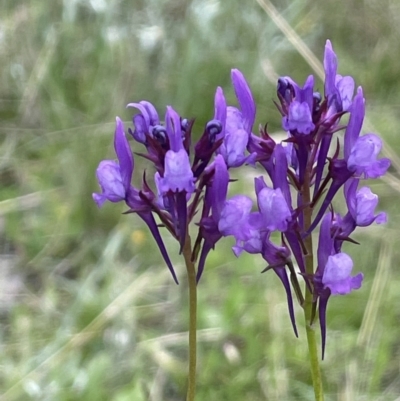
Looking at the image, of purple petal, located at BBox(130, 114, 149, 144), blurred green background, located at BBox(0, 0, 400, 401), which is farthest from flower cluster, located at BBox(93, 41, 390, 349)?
blurred green background, located at BBox(0, 0, 400, 401)

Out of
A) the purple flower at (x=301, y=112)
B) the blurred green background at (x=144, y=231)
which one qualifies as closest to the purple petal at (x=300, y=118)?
the purple flower at (x=301, y=112)

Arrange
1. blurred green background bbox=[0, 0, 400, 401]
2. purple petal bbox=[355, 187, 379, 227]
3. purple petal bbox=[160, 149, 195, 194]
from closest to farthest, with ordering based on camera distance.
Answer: purple petal bbox=[160, 149, 195, 194]
purple petal bbox=[355, 187, 379, 227]
blurred green background bbox=[0, 0, 400, 401]

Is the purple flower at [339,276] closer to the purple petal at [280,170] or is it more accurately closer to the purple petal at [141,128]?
the purple petal at [280,170]

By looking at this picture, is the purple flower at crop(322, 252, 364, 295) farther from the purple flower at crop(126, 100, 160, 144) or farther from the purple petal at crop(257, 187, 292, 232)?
the purple flower at crop(126, 100, 160, 144)

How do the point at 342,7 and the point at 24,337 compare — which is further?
the point at 342,7

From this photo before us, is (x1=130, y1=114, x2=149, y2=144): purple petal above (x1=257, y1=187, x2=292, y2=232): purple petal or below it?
above

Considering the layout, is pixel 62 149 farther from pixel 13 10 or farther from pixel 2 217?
pixel 13 10

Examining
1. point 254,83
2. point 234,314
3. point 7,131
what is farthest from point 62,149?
point 234,314

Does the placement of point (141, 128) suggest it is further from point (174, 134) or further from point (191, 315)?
point (191, 315)
